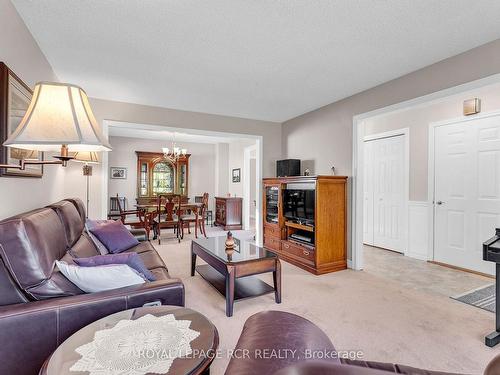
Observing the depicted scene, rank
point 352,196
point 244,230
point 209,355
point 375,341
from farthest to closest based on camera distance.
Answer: point 244,230 < point 352,196 < point 375,341 < point 209,355

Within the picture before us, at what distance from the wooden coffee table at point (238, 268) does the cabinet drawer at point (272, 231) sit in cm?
125

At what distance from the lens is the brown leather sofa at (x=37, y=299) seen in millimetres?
1215

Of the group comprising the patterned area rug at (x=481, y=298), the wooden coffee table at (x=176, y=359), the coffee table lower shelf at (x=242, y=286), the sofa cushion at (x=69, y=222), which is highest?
the sofa cushion at (x=69, y=222)

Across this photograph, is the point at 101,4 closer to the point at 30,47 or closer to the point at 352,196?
the point at 30,47

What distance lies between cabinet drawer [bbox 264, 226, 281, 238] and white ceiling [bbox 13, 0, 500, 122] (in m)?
2.28

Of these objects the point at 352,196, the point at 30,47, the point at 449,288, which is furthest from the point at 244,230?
the point at 30,47

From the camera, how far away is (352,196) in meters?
3.77

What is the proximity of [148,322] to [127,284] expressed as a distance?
45cm

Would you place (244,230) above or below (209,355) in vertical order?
below

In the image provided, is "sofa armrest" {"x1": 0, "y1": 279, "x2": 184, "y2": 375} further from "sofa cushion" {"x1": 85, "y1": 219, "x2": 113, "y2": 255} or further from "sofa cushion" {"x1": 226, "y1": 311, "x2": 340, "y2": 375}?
"sofa cushion" {"x1": 85, "y1": 219, "x2": 113, "y2": 255}

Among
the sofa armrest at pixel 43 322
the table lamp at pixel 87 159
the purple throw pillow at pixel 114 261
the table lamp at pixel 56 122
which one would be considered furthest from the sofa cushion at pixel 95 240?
the table lamp at pixel 56 122

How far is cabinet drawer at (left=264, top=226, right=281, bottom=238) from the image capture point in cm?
445

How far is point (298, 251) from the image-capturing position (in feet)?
12.9

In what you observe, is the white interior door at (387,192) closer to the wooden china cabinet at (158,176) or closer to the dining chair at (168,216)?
the dining chair at (168,216)
